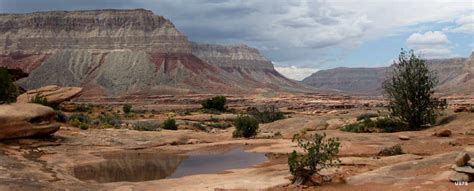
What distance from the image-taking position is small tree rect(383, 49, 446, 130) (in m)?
34.3

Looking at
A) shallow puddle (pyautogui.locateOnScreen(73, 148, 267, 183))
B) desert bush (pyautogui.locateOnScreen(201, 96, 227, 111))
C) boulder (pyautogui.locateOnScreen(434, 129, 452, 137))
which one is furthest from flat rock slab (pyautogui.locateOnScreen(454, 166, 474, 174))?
desert bush (pyautogui.locateOnScreen(201, 96, 227, 111))

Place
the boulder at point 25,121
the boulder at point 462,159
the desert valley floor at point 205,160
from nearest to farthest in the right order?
the boulder at point 462,159
the desert valley floor at point 205,160
the boulder at point 25,121

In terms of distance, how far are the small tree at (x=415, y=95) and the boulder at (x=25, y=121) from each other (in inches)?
881

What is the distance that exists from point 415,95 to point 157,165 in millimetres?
19448

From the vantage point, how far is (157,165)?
23469 millimetres

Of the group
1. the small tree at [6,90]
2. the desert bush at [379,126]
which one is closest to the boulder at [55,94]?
the small tree at [6,90]

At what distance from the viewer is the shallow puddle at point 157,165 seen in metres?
20.4

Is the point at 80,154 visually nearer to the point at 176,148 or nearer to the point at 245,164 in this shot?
the point at 176,148

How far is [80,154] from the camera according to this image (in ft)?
86.5

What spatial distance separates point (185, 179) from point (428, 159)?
877 centimetres

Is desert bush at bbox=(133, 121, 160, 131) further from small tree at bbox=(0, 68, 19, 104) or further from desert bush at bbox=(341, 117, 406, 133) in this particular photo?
desert bush at bbox=(341, 117, 406, 133)

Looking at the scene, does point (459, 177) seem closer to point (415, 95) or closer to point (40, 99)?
point (415, 95)

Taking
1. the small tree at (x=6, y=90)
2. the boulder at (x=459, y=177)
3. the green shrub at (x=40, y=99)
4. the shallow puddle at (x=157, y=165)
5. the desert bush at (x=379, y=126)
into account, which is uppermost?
the small tree at (x=6, y=90)

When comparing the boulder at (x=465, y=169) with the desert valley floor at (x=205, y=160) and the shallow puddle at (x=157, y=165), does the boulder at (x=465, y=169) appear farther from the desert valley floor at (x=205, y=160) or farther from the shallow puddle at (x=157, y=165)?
the shallow puddle at (x=157, y=165)
